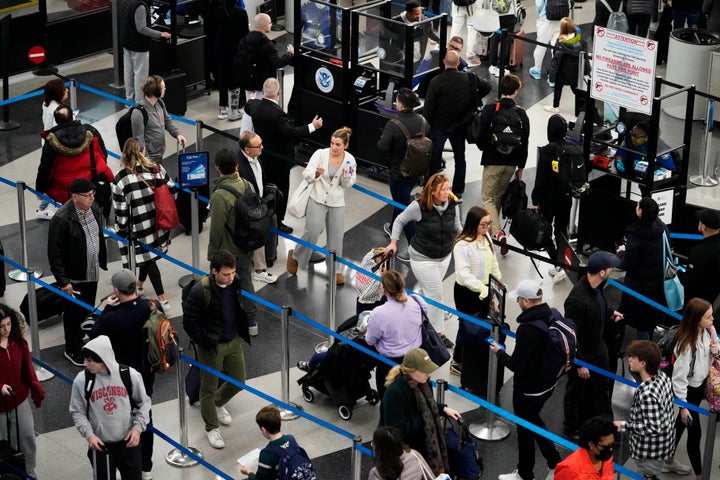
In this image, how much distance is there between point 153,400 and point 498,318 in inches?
114

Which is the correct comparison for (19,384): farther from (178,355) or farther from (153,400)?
(153,400)

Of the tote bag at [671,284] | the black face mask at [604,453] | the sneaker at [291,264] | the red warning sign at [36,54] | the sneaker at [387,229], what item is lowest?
the sneaker at [387,229]

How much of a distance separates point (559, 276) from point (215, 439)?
13.7ft

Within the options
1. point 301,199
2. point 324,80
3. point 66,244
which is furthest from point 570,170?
point 66,244

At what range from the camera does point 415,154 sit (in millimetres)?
12070

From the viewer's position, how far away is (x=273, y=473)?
750 centimetres

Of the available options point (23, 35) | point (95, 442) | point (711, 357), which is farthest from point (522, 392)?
point (23, 35)

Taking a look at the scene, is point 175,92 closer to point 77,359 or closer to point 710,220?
point 77,359

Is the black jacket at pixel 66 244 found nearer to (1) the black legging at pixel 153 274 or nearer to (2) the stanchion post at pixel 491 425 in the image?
(1) the black legging at pixel 153 274

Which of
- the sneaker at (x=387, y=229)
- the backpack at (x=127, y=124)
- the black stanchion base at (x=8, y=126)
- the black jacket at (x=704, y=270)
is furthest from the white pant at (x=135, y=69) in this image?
the black jacket at (x=704, y=270)

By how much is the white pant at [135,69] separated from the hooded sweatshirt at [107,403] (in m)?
7.53

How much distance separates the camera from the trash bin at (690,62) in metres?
15.8

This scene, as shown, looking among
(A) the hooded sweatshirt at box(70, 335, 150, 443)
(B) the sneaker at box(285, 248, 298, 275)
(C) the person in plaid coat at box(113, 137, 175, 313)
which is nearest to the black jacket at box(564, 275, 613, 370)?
(A) the hooded sweatshirt at box(70, 335, 150, 443)

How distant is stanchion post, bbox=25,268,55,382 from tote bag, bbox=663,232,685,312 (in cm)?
514
